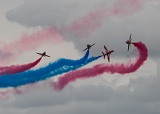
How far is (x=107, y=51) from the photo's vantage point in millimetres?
189500

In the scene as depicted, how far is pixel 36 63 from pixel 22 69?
147 inches

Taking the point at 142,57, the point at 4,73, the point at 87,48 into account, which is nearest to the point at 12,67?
the point at 4,73

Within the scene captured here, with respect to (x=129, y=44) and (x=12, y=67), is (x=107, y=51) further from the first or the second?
(x=12, y=67)

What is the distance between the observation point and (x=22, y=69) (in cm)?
18175

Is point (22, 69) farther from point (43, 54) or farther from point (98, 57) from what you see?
point (98, 57)

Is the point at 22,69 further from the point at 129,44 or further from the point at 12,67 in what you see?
the point at 129,44

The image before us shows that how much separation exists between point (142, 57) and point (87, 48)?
1492 cm

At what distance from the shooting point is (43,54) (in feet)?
611

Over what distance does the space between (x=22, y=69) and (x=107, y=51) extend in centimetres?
2258

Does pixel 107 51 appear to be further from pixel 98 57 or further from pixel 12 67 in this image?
pixel 12 67

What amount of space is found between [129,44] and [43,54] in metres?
21.3

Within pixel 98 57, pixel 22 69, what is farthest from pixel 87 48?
pixel 22 69

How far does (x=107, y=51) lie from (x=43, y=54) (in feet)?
53.4

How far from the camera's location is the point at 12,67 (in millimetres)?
183750
